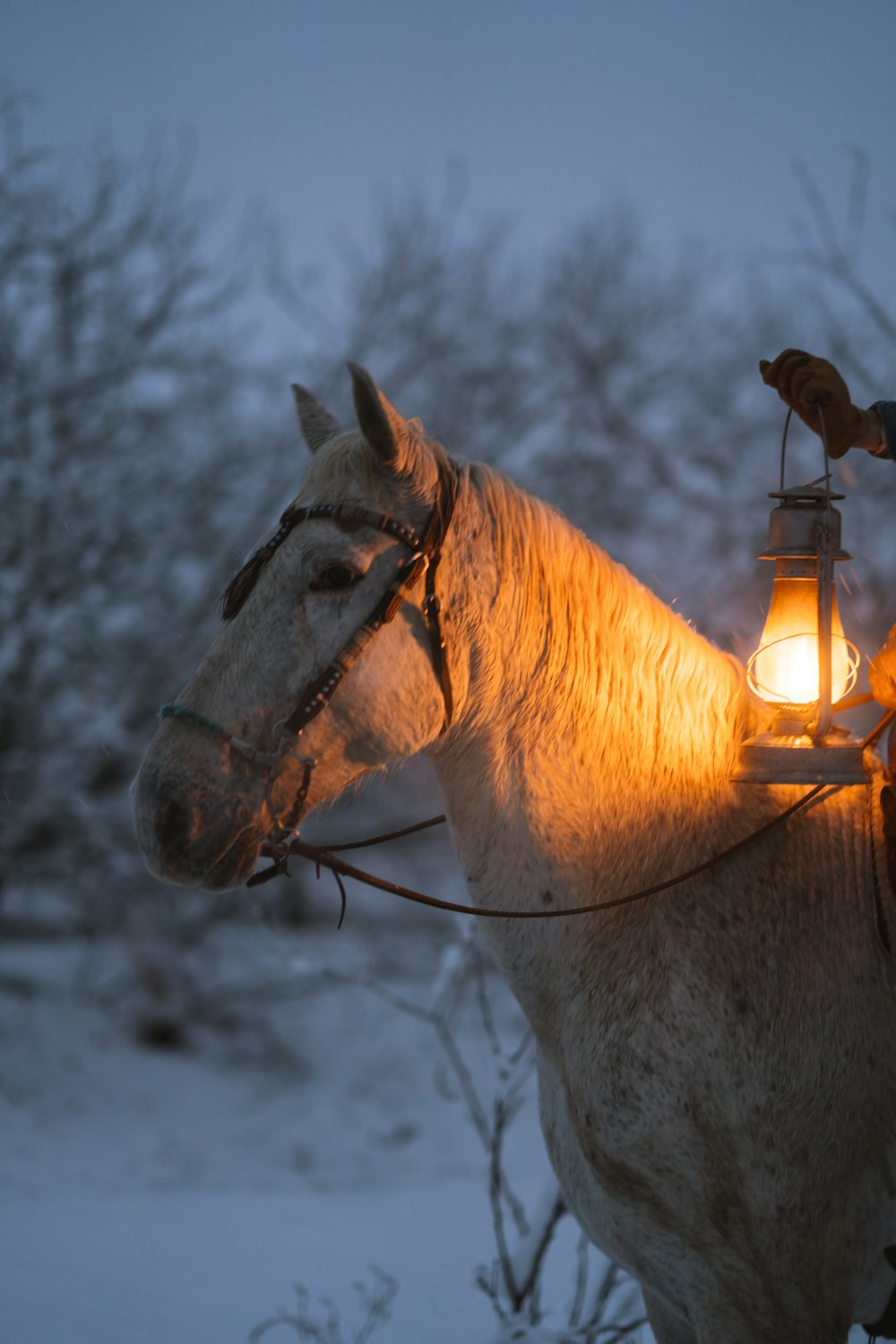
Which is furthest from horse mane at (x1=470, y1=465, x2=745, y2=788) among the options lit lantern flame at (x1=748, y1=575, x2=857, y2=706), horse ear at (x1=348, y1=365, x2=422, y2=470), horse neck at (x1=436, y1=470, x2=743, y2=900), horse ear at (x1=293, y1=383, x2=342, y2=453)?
horse ear at (x1=293, y1=383, x2=342, y2=453)

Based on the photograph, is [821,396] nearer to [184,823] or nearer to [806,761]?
[806,761]

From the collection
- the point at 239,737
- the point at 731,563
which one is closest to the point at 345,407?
the point at 731,563

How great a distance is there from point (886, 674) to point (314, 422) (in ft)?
4.55

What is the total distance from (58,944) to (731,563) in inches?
257

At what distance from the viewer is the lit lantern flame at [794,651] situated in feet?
6.79

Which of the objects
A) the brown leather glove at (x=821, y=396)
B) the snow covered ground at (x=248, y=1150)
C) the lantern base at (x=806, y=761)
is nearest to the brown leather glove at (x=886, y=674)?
the lantern base at (x=806, y=761)

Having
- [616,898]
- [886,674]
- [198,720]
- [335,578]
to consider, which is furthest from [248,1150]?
[886,674]

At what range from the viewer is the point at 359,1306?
173 inches

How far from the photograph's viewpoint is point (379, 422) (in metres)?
1.84

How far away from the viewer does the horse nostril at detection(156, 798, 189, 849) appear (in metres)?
1.87

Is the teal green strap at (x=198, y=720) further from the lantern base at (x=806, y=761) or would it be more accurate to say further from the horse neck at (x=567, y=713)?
the lantern base at (x=806, y=761)

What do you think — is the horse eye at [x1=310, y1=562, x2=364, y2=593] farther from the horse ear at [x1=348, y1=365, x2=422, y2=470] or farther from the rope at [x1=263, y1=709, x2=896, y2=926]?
the rope at [x1=263, y1=709, x2=896, y2=926]

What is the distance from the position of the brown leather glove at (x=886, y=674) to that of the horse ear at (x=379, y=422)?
1021 mm

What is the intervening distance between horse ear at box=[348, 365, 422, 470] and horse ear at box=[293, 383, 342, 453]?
50cm
